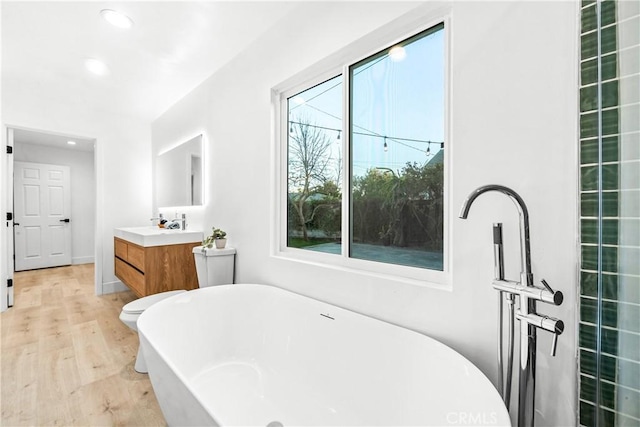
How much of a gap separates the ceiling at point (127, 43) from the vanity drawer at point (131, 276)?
194 cm

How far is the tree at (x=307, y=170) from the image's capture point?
6.72 ft

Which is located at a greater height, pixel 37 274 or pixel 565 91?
pixel 565 91

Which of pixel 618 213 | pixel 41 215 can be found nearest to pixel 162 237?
pixel 618 213

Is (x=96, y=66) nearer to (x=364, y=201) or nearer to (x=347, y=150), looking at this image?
(x=347, y=150)

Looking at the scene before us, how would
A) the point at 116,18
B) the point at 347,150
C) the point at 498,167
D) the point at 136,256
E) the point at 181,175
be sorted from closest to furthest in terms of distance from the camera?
the point at 498,167 → the point at 347,150 → the point at 116,18 → the point at 136,256 → the point at 181,175

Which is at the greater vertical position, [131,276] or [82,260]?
[131,276]

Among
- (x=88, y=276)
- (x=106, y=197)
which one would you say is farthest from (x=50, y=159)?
(x=106, y=197)

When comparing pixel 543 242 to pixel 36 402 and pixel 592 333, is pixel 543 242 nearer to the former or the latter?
pixel 592 333

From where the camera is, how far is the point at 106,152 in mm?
3895

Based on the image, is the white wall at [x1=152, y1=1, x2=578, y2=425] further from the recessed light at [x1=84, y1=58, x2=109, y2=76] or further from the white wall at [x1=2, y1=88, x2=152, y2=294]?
the white wall at [x1=2, y1=88, x2=152, y2=294]

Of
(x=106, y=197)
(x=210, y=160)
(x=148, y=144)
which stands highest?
(x=148, y=144)

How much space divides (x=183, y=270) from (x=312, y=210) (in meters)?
1.59

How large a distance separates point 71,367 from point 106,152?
110 inches

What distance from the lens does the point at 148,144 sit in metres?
4.28
